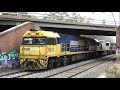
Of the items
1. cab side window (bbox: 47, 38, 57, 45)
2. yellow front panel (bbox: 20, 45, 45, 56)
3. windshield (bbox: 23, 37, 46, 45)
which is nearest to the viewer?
yellow front panel (bbox: 20, 45, 45, 56)

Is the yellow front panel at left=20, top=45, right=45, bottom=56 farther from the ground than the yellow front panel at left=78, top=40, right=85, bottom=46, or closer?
closer

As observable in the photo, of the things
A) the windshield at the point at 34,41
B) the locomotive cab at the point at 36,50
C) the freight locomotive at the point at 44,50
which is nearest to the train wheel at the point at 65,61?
the freight locomotive at the point at 44,50

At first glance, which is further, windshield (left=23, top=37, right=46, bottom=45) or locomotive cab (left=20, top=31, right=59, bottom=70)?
windshield (left=23, top=37, right=46, bottom=45)

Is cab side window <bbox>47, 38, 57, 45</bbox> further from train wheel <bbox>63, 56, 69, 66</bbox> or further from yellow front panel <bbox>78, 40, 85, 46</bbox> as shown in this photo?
yellow front panel <bbox>78, 40, 85, 46</bbox>

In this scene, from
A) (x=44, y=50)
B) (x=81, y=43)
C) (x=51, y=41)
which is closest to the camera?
(x=44, y=50)

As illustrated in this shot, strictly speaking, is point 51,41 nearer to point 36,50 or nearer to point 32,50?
point 36,50

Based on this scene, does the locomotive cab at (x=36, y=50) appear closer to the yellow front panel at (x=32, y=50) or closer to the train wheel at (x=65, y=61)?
the yellow front panel at (x=32, y=50)

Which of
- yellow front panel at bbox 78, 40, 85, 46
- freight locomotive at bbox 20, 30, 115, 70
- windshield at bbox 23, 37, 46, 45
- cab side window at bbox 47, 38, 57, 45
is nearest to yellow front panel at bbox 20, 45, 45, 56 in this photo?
freight locomotive at bbox 20, 30, 115, 70

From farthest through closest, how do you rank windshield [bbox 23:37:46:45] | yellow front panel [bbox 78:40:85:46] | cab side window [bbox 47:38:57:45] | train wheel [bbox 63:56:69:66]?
yellow front panel [bbox 78:40:85:46]
train wheel [bbox 63:56:69:66]
cab side window [bbox 47:38:57:45]
windshield [bbox 23:37:46:45]

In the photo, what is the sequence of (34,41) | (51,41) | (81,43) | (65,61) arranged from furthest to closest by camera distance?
(81,43)
(65,61)
(51,41)
(34,41)

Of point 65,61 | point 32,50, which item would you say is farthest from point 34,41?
point 65,61
